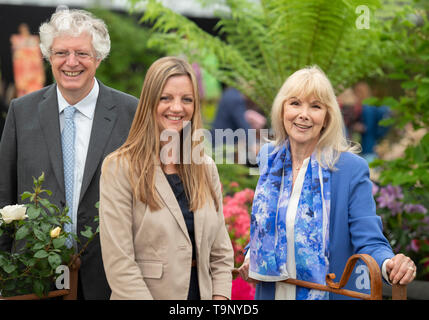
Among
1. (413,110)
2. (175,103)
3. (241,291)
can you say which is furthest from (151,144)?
(413,110)

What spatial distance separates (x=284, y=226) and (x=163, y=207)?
1.82 feet

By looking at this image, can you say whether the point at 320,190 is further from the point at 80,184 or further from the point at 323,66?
the point at 323,66

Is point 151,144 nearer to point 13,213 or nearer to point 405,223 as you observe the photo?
point 13,213

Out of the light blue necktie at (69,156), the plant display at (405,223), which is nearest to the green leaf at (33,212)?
the light blue necktie at (69,156)

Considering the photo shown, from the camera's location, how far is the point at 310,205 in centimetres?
230

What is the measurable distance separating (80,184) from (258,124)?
4.41m

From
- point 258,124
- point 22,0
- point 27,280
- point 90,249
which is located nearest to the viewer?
point 27,280

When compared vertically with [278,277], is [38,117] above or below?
above

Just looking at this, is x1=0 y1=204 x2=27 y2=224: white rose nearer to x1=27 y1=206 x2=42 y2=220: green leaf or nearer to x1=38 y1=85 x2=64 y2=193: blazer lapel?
x1=27 y1=206 x2=42 y2=220: green leaf

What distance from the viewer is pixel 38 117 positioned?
2.68m

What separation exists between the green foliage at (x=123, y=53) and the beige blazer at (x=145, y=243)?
7.49m

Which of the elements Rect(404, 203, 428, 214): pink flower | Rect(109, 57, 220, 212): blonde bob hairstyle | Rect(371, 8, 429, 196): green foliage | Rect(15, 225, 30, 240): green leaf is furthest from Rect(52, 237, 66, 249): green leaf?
Rect(404, 203, 428, 214): pink flower

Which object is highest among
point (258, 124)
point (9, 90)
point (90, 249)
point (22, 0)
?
point (22, 0)
